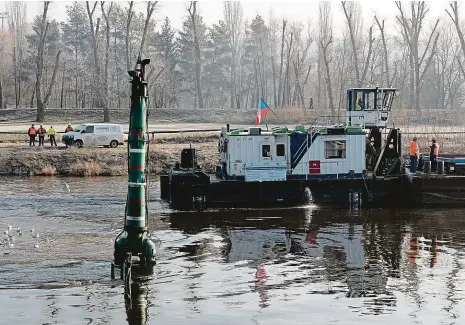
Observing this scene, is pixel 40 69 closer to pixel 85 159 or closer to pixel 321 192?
pixel 85 159

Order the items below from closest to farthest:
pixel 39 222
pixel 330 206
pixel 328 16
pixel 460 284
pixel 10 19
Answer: pixel 460 284 → pixel 39 222 → pixel 330 206 → pixel 328 16 → pixel 10 19

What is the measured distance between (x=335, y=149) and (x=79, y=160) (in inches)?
731

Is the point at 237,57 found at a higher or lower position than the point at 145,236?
higher

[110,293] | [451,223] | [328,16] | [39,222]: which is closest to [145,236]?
[110,293]

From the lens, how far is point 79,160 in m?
48.1

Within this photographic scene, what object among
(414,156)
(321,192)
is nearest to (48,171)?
(321,192)

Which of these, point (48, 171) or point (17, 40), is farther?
point (17, 40)

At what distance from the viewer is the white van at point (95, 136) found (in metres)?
52.4

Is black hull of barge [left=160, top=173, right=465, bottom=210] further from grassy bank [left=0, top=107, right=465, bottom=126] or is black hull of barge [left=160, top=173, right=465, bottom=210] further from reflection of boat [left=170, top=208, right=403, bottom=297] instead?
grassy bank [left=0, top=107, right=465, bottom=126]

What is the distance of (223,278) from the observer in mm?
20781

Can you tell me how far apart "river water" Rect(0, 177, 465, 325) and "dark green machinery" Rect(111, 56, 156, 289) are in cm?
68

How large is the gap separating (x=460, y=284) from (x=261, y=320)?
19.5 ft

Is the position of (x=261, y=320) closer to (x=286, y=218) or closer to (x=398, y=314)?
(x=398, y=314)

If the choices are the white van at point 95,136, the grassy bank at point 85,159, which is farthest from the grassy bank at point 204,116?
the grassy bank at point 85,159
